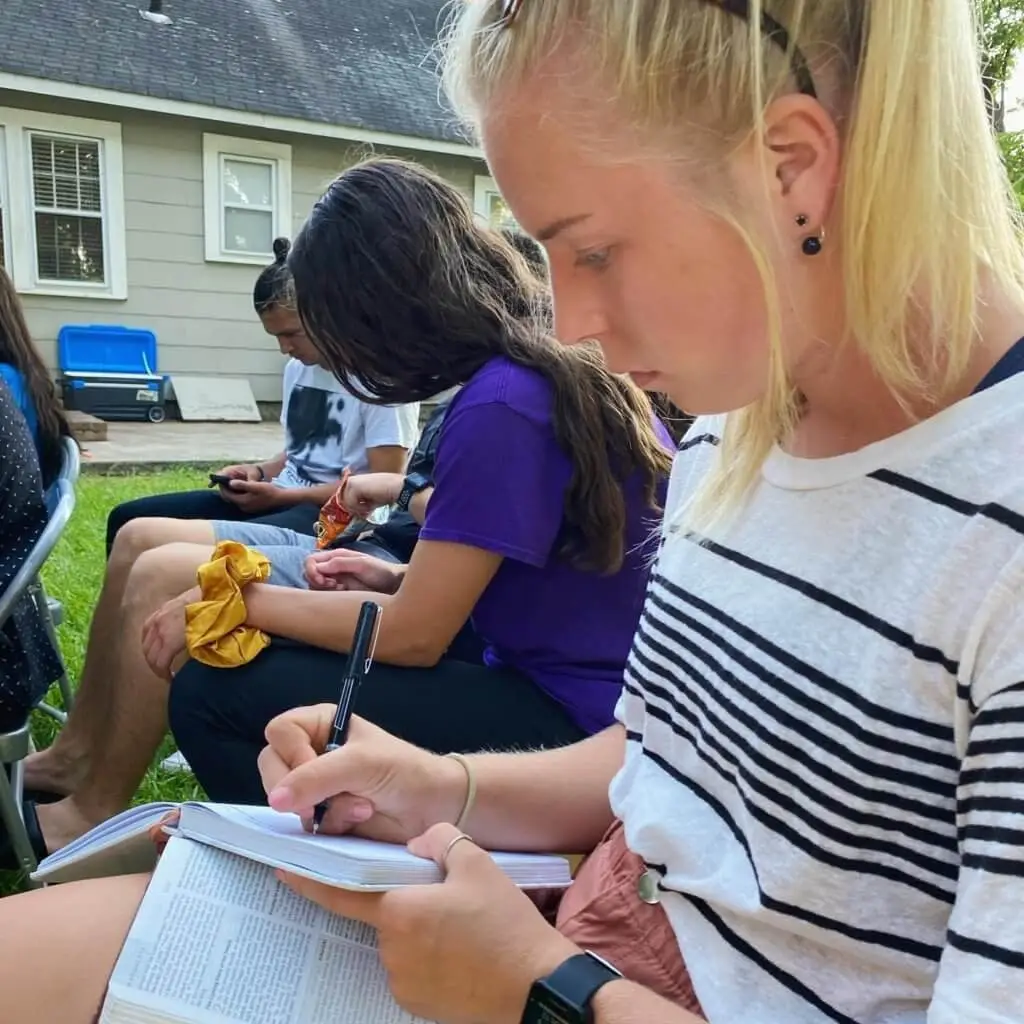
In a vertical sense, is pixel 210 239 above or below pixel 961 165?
below

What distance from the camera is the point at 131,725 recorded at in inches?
89.0

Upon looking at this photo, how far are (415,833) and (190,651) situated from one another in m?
0.80

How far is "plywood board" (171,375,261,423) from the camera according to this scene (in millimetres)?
9406

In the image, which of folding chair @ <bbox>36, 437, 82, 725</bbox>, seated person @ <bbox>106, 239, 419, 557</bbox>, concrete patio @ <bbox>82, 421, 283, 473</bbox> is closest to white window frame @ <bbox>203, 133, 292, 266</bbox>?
concrete patio @ <bbox>82, 421, 283, 473</bbox>

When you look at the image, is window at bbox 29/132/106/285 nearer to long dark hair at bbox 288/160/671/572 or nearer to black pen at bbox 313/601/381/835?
long dark hair at bbox 288/160/671/572

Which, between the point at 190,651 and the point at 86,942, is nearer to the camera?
the point at 86,942

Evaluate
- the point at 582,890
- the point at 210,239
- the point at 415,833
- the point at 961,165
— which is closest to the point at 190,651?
the point at 415,833

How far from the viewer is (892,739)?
69cm

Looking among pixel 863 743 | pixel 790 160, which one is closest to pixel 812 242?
pixel 790 160

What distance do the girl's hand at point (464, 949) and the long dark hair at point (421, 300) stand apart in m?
0.92

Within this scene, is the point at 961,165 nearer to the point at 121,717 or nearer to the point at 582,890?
the point at 582,890

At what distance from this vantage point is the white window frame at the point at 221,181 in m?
9.23

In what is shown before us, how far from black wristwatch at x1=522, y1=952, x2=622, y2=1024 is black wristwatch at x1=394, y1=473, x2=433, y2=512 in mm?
1429

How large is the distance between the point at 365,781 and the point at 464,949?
0.27m
